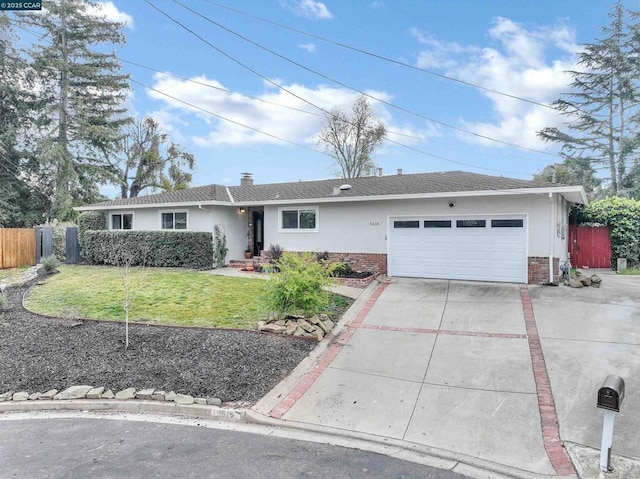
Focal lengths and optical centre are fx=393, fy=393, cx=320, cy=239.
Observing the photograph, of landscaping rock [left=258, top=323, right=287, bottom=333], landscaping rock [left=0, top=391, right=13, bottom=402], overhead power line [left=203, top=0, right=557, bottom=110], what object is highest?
overhead power line [left=203, top=0, right=557, bottom=110]

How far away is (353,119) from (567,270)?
Result: 88.4 ft

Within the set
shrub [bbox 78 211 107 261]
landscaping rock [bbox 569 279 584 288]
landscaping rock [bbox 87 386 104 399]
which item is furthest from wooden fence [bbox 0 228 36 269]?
landscaping rock [bbox 569 279 584 288]

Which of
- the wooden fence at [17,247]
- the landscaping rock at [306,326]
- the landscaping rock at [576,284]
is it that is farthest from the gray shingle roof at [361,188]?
the landscaping rock at [306,326]

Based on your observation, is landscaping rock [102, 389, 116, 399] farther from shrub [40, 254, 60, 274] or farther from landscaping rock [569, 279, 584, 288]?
landscaping rock [569, 279, 584, 288]

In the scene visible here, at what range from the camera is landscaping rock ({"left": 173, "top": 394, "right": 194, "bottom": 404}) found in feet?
17.3

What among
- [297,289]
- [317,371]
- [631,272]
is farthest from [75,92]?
[631,272]

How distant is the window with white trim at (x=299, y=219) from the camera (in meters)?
15.5

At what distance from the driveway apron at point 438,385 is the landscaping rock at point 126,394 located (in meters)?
2.07

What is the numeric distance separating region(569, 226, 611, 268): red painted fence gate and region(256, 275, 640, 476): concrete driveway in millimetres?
7380

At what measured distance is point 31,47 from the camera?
2620 cm

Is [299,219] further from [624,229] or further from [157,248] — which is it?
[624,229]

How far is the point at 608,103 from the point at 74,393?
113 ft

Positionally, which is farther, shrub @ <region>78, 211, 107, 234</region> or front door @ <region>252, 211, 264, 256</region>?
front door @ <region>252, 211, 264, 256</region>

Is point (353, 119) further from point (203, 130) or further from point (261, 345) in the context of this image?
point (261, 345)
